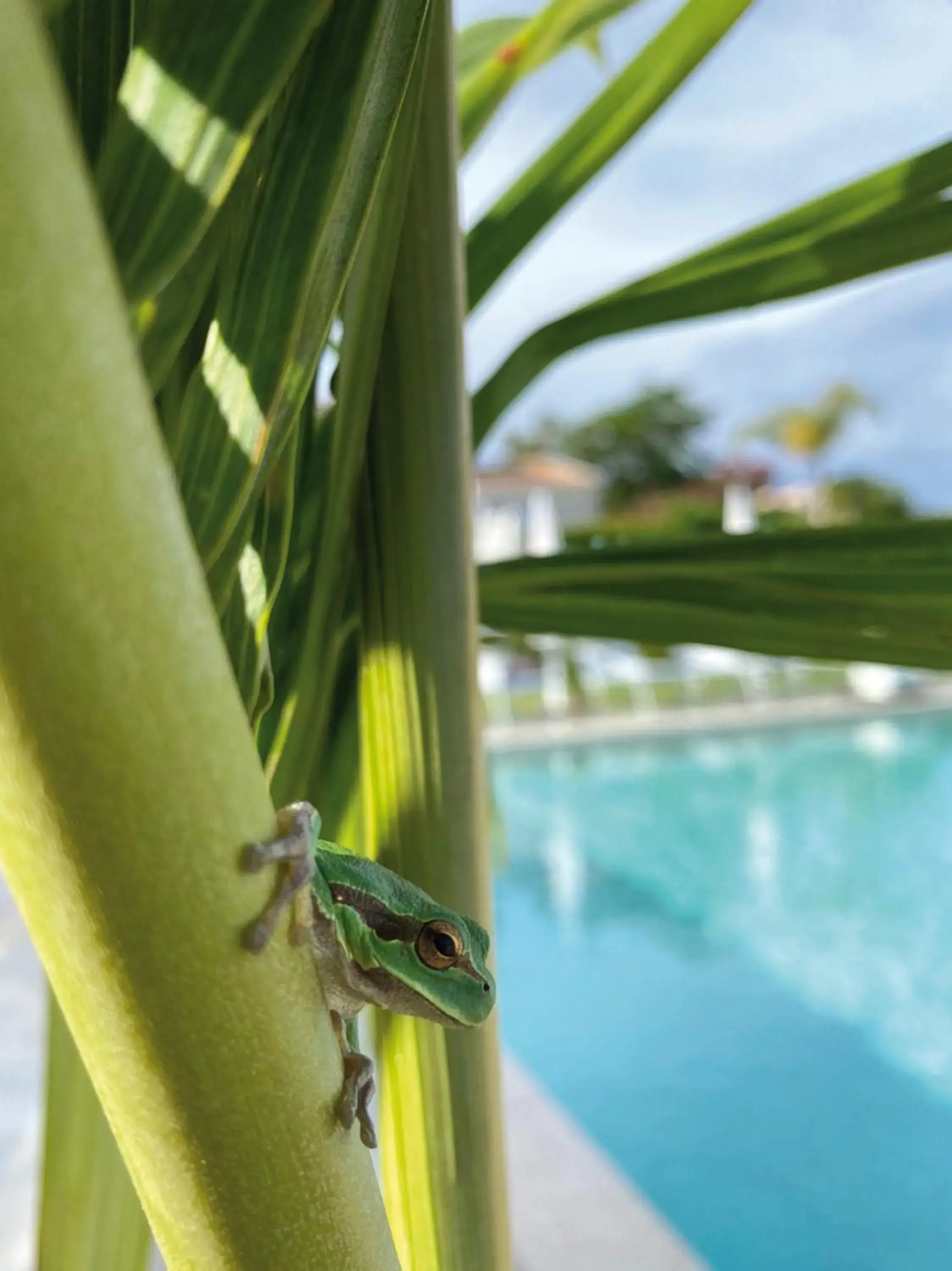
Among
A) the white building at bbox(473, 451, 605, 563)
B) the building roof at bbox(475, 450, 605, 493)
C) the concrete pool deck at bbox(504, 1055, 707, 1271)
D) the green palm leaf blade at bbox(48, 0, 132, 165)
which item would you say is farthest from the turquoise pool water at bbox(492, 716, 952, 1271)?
the building roof at bbox(475, 450, 605, 493)

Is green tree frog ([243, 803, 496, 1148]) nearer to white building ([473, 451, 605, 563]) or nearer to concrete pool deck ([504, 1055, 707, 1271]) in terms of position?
concrete pool deck ([504, 1055, 707, 1271])

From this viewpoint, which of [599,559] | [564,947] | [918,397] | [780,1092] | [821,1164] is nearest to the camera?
[599,559]

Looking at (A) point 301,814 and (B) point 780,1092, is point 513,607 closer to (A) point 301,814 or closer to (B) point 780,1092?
(A) point 301,814

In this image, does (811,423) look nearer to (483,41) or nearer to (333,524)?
(483,41)

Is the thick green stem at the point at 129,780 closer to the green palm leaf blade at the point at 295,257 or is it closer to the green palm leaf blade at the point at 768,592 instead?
the green palm leaf blade at the point at 295,257

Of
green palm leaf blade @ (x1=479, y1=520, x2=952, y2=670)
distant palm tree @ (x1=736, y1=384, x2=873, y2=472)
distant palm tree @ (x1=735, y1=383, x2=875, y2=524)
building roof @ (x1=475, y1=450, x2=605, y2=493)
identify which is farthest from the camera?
distant palm tree @ (x1=736, y1=384, x2=873, y2=472)

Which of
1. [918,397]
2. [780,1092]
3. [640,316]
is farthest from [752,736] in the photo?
[918,397]
